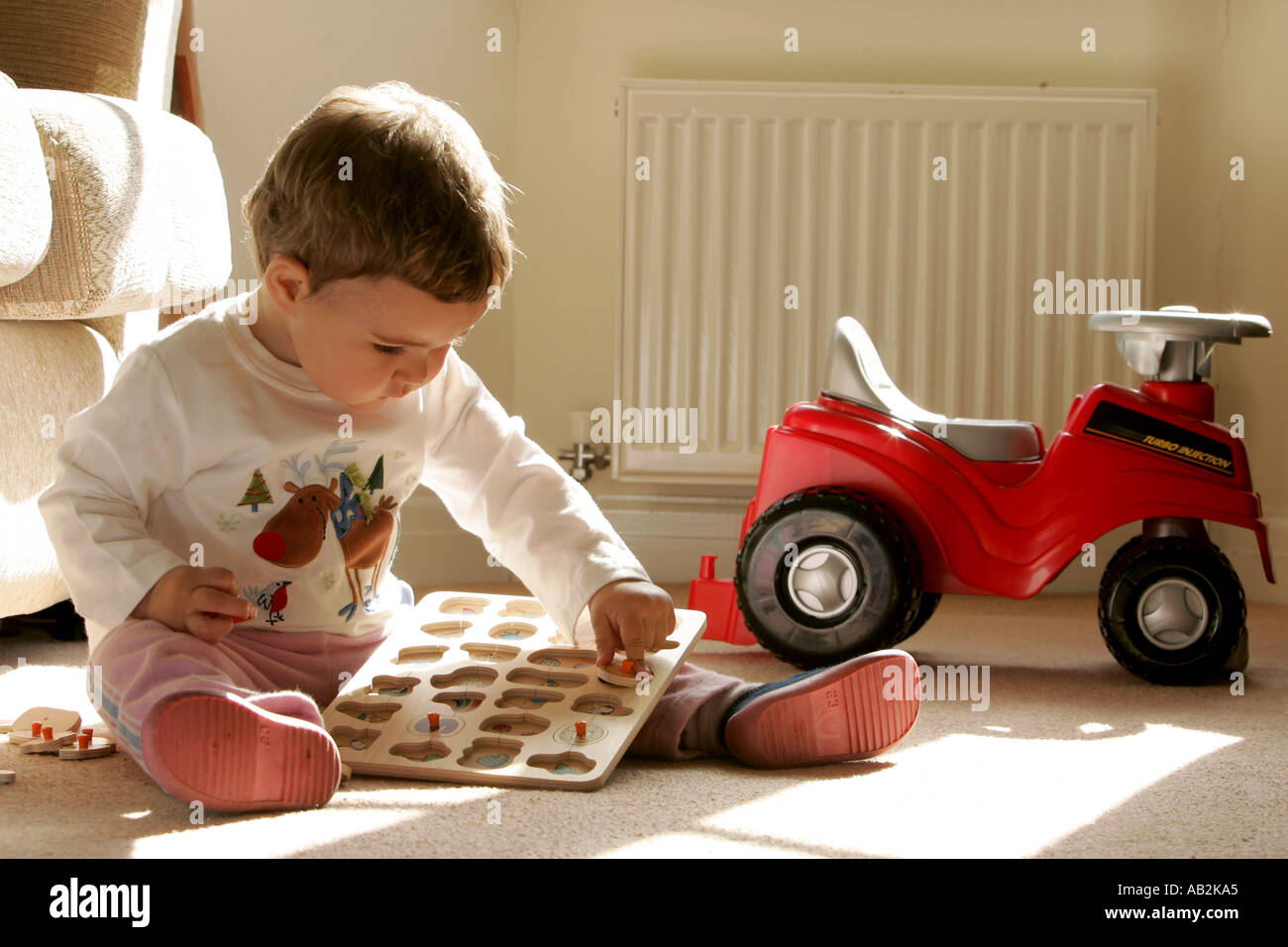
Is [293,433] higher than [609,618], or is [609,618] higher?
[293,433]

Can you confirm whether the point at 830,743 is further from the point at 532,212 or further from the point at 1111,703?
the point at 532,212

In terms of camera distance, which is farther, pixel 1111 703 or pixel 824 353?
pixel 824 353

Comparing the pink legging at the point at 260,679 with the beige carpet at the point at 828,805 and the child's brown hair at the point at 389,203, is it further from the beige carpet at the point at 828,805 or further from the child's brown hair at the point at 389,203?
the child's brown hair at the point at 389,203

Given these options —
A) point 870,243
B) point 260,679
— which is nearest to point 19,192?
point 260,679

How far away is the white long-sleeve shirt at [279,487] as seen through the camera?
2.58ft

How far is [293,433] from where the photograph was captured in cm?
87

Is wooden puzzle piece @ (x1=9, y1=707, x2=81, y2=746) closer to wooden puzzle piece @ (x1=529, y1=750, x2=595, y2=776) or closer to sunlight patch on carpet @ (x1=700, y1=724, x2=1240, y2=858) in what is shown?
wooden puzzle piece @ (x1=529, y1=750, x2=595, y2=776)

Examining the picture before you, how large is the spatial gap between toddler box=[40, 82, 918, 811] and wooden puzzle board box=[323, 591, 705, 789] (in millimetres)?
30

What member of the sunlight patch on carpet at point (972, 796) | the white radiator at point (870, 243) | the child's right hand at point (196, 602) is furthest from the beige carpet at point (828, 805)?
the white radiator at point (870, 243)

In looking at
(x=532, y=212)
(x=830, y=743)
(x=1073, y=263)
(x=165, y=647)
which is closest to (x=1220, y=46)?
(x=1073, y=263)

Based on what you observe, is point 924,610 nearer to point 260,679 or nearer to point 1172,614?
point 1172,614

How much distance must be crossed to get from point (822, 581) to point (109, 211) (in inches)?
27.2

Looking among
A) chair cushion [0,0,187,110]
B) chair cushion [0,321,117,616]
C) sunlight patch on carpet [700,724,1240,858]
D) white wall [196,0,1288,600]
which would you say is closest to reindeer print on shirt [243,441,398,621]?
chair cushion [0,321,117,616]
